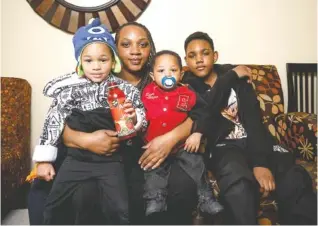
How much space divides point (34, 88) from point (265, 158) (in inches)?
63.8

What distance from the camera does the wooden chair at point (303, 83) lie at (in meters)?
2.30

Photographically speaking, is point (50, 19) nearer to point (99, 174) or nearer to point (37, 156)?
point (37, 156)

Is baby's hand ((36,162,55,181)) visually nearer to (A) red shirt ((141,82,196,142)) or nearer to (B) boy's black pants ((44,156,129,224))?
(B) boy's black pants ((44,156,129,224))

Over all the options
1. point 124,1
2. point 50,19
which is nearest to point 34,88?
point 50,19

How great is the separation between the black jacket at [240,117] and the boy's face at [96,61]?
0.49 meters

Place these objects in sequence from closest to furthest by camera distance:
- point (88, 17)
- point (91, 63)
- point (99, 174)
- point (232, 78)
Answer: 1. point (99, 174)
2. point (91, 63)
3. point (232, 78)
4. point (88, 17)

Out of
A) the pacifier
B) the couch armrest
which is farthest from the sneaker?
the couch armrest

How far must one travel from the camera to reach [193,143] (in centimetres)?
150

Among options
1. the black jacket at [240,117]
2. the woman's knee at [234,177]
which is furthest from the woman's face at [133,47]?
the woman's knee at [234,177]

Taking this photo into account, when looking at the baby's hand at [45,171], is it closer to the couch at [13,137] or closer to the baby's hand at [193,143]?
the couch at [13,137]

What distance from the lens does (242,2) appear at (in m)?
2.31

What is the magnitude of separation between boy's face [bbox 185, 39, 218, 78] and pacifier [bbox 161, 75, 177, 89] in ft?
0.75

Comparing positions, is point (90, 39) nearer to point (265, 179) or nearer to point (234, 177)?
point (234, 177)

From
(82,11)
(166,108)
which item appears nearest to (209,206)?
(166,108)
